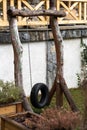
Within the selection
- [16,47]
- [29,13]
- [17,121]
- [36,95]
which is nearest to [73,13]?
[29,13]

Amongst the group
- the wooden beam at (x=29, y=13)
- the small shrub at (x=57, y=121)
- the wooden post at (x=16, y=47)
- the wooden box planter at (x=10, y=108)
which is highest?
the wooden beam at (x=29, y=13)

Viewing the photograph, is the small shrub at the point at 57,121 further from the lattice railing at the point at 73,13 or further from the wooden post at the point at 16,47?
the lattice railing at the point at 73,13

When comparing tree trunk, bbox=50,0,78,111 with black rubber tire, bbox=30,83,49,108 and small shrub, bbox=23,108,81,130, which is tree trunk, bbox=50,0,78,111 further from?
small shrub, bbox=23,108,81,130

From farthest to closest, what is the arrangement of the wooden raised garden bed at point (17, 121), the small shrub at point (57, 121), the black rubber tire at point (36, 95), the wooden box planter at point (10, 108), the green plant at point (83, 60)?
the green plant at point (83, 60) → the black rubber tire at point (36, 95) → the wooden box planter at point (10, 108) → the wooden raised garden bed at point (17, 121) → the small shrub at point (57, 121)

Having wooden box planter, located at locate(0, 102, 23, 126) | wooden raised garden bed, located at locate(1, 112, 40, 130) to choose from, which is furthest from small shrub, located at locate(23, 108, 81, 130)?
wooden box planter, located at locate(0, 102, 23, 126)

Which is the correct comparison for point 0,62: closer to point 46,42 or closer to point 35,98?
point 46,42

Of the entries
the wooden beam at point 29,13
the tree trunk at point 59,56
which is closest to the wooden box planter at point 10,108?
the tree trunk at point 59,56

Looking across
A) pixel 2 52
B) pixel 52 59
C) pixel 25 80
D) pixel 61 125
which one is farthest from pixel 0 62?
pixel 61 125

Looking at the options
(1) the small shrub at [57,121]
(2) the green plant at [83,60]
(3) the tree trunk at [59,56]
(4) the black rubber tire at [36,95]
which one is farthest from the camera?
(2) the green plant at [83,60]

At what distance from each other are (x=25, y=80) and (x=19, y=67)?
2.45 m

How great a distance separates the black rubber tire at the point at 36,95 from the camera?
24.6 ft

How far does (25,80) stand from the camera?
9891mm

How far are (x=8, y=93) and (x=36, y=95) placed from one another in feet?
2.45

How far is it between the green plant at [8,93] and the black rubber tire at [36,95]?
19.9 inches
